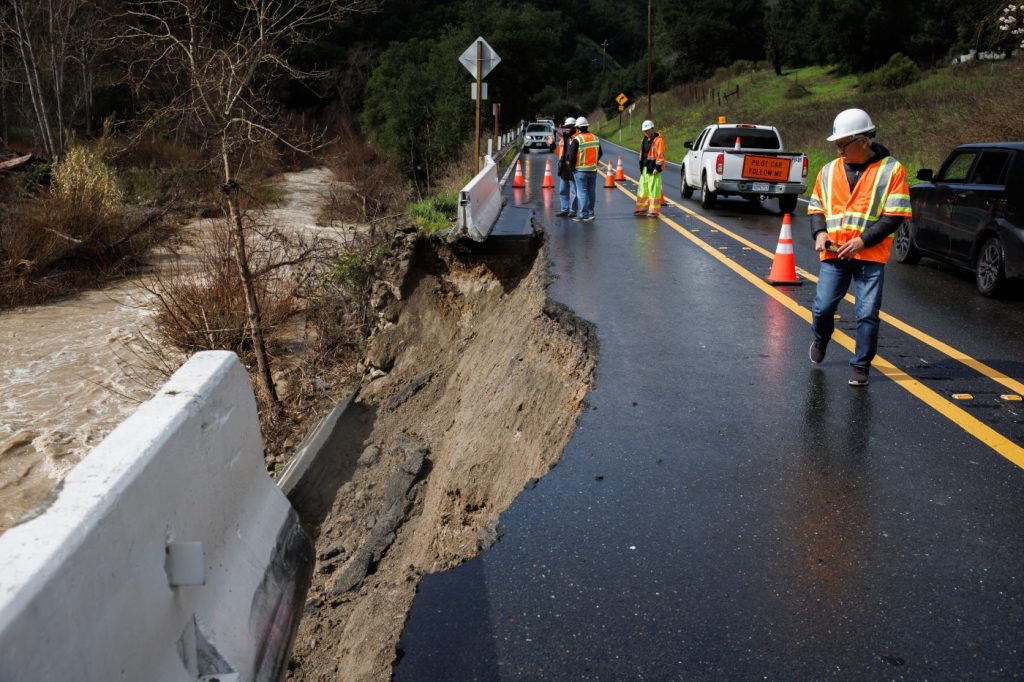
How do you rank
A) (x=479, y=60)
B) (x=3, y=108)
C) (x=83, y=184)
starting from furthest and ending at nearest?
(x=3, y=108) < (x=83, y=184) < (x=479, y=60)

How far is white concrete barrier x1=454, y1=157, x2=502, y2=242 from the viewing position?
12.1 metres

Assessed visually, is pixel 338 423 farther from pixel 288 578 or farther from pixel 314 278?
pixel 288 578

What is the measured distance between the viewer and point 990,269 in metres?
9.88

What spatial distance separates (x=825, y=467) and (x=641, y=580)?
1774 millimetres

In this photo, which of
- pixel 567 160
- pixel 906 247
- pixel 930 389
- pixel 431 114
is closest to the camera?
pixel 930 389

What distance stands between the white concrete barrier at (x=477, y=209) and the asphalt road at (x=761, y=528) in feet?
14.2

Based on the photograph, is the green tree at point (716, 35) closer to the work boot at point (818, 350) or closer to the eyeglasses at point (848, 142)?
the work boot at point (818, 350)

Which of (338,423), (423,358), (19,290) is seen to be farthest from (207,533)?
(19,290)

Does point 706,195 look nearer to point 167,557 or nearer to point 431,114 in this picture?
point 167,557

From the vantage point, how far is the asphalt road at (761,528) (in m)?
3.42

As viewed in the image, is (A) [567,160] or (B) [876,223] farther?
(A) [567,160]

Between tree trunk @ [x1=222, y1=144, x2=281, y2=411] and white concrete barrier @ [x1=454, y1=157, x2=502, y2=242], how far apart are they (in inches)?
113

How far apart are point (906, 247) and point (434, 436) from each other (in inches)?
280

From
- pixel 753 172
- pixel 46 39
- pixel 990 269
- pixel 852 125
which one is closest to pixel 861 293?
pixel 852 125
